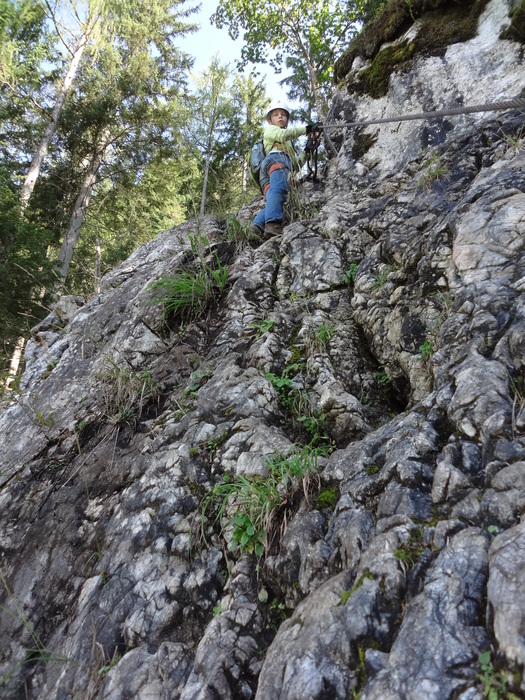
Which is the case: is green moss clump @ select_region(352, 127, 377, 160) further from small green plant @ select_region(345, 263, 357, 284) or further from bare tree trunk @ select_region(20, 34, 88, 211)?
bare tree trunk @ select_region(20, 34, 88, 211)

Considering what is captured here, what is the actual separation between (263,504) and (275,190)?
14.4ft

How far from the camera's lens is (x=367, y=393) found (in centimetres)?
309

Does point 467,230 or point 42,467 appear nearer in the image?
point 467,230

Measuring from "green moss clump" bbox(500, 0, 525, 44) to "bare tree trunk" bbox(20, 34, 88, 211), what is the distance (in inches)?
424

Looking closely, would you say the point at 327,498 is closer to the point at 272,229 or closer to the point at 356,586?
the point at 356,586

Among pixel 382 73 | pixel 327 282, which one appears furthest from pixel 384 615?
pixel 382 73

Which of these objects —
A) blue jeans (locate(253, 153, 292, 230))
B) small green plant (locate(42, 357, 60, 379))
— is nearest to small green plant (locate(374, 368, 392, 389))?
blue jeans (locate(253, 153, 292, 230))

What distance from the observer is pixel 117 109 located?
37.7ft

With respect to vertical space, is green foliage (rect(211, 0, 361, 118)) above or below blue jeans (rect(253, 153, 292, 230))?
above

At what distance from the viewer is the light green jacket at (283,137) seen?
17.7 feet

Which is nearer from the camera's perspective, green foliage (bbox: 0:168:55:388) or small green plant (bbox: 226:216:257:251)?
small green plant (bbox: 226:216:257:251)

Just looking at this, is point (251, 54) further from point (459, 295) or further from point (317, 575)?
point (317, 575)

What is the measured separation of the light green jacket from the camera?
5.38 meters

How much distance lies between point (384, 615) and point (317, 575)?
0.46m
